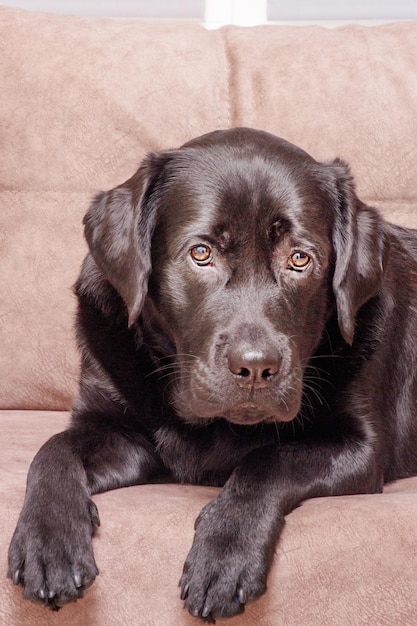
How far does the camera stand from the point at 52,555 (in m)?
1.59

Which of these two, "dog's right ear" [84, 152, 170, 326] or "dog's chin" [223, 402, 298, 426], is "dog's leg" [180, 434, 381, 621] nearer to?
"dog's chin" [223, 402, 298, 426]

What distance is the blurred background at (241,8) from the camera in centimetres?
347

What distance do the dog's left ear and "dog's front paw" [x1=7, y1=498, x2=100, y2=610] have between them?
27.2 inches

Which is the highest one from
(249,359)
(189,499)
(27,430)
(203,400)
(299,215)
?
(299,215)

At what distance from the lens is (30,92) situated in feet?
9.16

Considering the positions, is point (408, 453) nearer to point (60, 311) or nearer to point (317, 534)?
point (317, 534)

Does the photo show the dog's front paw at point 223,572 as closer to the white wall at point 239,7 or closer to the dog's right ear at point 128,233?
the dog's right ear at point 128,233

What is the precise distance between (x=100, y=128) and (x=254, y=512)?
1.49 meters

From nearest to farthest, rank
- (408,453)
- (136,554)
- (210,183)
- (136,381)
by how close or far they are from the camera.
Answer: (136,554) → (210,183) → (136,381) → (408,453)

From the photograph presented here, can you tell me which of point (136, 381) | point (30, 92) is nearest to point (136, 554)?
point (136, 381)

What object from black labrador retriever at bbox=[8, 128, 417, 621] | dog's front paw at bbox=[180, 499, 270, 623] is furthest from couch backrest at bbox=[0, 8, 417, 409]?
dog's front paw at bbox=[180, 499, 270, 623]

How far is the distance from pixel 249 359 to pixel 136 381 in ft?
1.56

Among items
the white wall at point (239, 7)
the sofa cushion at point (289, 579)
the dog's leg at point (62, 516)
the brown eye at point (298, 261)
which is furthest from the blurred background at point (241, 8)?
the sofa cushion at point (289, 579)

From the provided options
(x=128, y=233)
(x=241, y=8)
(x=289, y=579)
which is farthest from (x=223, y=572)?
(x=241, y=8)
